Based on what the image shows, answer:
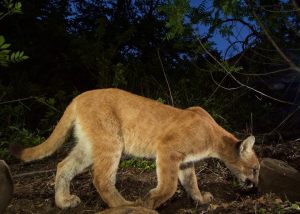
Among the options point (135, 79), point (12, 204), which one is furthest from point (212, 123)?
point (135, 79)

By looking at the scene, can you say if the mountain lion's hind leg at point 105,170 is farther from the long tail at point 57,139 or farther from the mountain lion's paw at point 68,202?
the long tail at point 57,139

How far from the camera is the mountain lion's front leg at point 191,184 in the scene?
591cm

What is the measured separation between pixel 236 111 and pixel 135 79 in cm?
247

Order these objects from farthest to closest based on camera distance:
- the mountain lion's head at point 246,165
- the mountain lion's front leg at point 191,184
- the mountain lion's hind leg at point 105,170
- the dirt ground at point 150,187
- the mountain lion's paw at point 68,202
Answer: the mountain lion's head at point 246,165 < the mountain lion's front leg at point 191,184 < the mountain lion's paw at point 68,202 < the mountain lion's hind leg at point 105,170 < the dirt ground at point 150,187

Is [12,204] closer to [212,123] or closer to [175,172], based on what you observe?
[175,172]

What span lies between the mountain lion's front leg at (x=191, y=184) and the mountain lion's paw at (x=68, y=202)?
4.33 ft

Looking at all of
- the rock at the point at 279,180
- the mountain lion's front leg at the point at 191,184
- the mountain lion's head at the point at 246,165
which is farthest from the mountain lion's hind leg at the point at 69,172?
the rock at the point at 279,180

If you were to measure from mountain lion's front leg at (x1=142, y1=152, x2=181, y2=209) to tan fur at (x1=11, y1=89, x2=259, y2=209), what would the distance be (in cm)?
1

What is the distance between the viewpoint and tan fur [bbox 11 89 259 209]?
5598mm

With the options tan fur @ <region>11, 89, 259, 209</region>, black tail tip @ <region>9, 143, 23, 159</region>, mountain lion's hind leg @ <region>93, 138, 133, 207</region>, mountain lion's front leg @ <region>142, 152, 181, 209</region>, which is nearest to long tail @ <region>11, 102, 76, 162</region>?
tan fur @ <region>11, 89, 259, 209</region>

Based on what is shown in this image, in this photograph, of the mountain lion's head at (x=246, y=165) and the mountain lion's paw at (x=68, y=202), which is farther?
the mountain lion's head at (x=246, y=165)

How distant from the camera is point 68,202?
5.70 m

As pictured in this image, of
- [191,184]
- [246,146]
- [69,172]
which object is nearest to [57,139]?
[69,172]

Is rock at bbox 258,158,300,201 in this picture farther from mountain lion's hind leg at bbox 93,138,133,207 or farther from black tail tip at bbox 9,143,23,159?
black tail tip at bbox 9,143,23,159
